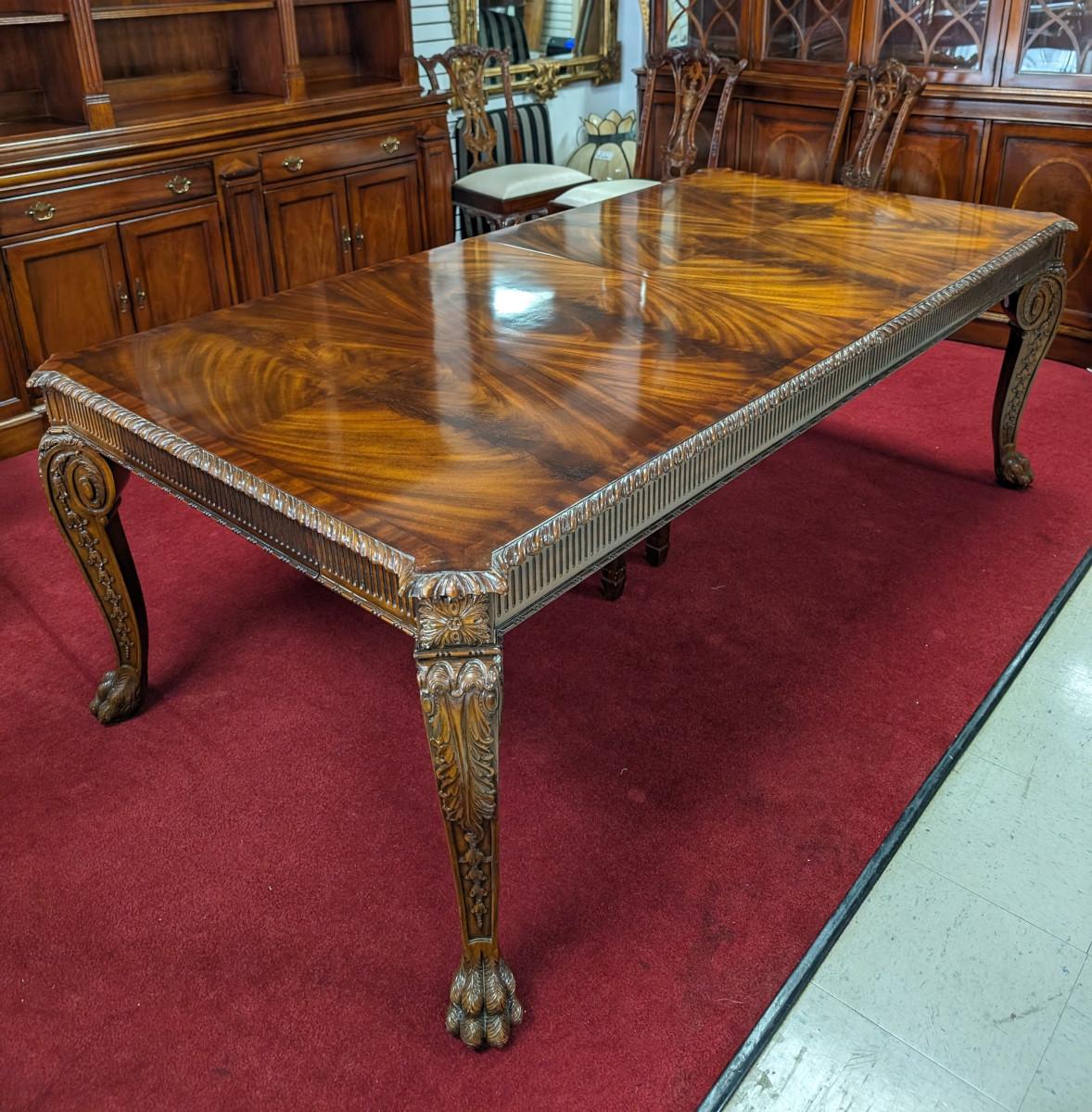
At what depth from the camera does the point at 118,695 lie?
82.0 inches

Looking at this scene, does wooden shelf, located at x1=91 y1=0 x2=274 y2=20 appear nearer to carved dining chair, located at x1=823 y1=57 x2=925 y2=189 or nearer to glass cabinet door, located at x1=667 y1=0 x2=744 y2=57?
glass cabinet door, located at x1=667 y1=0 x2=744 y2=57

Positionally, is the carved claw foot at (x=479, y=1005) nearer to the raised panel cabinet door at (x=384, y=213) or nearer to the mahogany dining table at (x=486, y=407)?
the mahogany dining table at (x=486, y=407)

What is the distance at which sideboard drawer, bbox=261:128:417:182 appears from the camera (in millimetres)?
3662

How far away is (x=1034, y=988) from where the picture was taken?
1.57m

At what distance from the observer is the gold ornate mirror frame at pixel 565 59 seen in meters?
4.63

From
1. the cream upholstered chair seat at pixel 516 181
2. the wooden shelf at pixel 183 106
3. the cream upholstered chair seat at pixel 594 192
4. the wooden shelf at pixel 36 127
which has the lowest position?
the cream upholstered chair seat at pixel 594 192

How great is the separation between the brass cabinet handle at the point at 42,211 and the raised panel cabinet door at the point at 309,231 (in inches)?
30.5

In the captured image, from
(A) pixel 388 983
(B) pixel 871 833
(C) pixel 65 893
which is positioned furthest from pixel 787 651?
(C) pixel 65 893

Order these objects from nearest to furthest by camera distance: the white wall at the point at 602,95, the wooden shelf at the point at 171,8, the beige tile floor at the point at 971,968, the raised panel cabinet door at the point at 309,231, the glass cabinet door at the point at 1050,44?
1. the beige tile floor at the point at 971,968
2. the wooden shelf at the point at 171,8
3. the glass cabinet door at the point at 1050,44
4. the raised panel cabinet door at the point at 309,231
5. the white wall at the point at 602,95

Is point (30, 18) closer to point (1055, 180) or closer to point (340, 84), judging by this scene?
point (340, 84)

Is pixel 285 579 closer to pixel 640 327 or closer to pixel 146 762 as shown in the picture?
pixel 146 762

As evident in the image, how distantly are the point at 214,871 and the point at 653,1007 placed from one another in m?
0.75

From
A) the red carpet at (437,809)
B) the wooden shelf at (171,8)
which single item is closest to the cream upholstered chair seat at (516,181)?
the wooden shelf at (171,8)

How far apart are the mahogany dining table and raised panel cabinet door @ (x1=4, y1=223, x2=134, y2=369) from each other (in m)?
1.35
